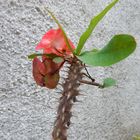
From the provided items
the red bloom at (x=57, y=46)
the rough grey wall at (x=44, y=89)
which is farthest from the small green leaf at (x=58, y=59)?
the rough grey wall at (x=44, y=89)

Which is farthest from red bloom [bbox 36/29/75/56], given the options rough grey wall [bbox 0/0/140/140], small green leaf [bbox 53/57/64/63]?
rough grey wall [bbox 0/0/140/140]

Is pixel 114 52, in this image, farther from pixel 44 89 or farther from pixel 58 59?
pixel 44 89

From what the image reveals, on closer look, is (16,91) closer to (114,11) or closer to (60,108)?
(60,108)

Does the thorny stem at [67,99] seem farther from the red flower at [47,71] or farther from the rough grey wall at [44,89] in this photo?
the rough grey wall at [44,89]

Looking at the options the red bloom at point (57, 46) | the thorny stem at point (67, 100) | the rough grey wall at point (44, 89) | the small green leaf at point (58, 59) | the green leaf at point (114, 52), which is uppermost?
the green leaf at point (114, 52)

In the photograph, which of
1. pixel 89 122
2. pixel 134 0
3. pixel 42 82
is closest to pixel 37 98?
pixel 89 122

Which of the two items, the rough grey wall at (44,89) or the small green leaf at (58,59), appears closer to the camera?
the small green leaf at (58,59)

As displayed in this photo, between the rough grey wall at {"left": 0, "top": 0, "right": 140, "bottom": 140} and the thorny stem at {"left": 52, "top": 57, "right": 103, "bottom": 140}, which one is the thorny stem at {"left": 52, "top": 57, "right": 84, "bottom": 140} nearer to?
the thorny stem at {"left": 52, "top": 57, "right": 103, "bottom": 140}
